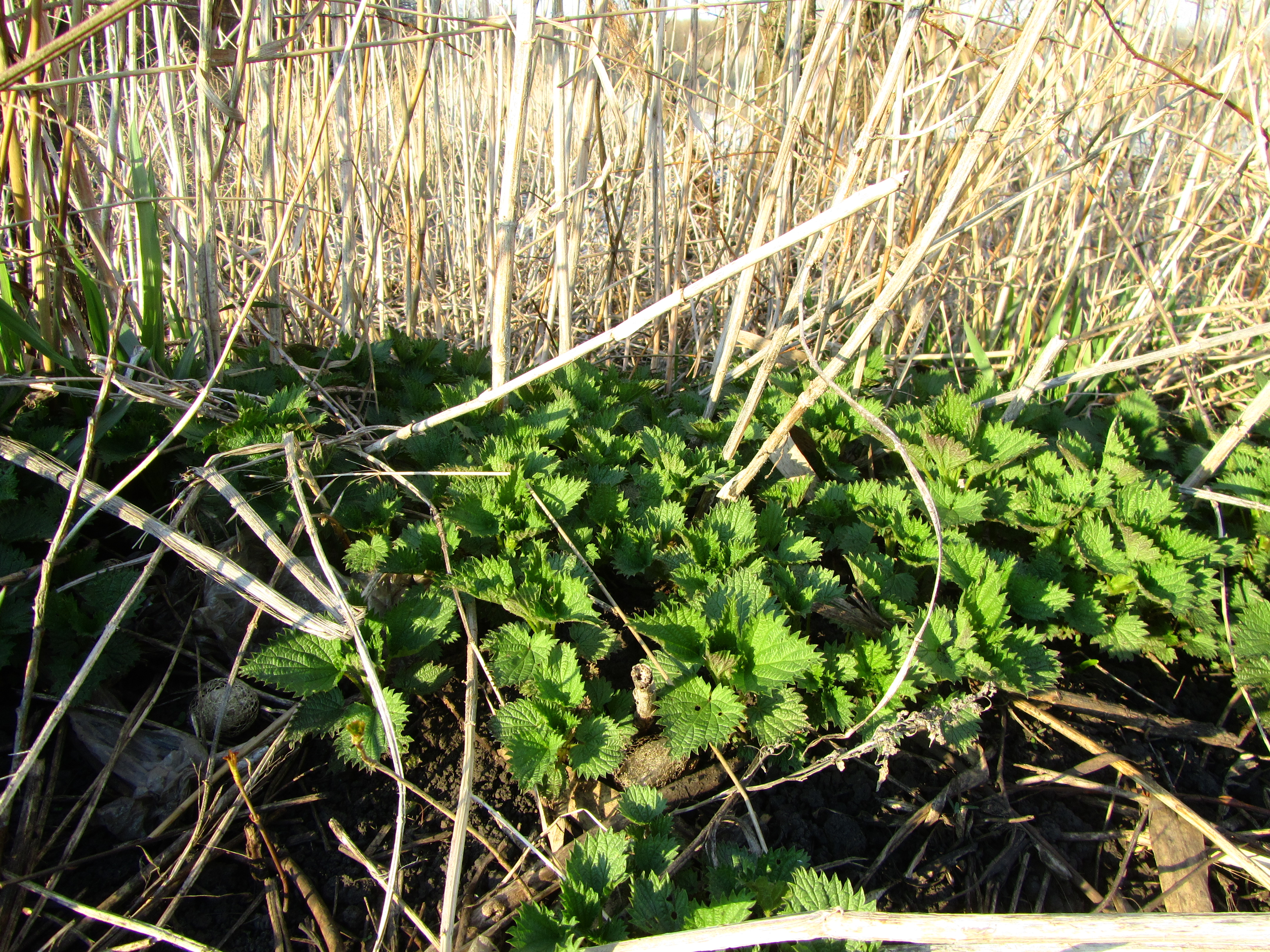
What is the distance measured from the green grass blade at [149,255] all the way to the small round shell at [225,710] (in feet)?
2.65

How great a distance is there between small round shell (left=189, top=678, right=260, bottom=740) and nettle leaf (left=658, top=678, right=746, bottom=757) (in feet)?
2.33

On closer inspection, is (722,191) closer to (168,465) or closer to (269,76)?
(269,76)

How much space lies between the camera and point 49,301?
1.51 metres

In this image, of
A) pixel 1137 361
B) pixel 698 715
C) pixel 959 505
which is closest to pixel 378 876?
pixel 698 715

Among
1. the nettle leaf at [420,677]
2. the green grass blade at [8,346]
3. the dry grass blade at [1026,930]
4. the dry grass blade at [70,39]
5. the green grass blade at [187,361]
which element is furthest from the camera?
the green grass blade at [187,361]

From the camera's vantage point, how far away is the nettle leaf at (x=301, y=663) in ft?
3.73

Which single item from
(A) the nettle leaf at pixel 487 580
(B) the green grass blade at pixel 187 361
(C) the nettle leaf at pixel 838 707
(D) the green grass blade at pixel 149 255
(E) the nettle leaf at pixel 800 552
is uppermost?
(D) the green grass blade at pixel 149 255

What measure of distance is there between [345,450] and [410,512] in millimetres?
199

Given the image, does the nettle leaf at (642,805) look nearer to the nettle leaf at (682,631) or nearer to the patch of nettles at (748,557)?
the patch of nettles at (748,557)

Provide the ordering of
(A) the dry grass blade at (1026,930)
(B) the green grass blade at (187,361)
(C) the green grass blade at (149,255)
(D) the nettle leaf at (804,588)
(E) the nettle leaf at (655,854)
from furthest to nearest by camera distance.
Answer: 1. (B) the green grass blade at (187,361)
2. (C) the green grass blade at (149,255)
3. (D) the nettle leaf at (804,588)
4. (E) the nettle leaf at (655,854)
5. (A) the dry grass blade at (1026,930)

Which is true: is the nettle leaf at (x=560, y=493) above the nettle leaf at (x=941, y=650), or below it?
above

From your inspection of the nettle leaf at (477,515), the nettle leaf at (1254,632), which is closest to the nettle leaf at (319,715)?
the nettle leaf at (477,515)

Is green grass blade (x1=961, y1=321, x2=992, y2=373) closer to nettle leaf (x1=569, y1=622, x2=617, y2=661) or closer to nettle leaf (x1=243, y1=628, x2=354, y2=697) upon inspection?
nettle leaf (x1=569, y1=622, x2=617, y2=661)

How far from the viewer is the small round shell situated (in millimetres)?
1250
